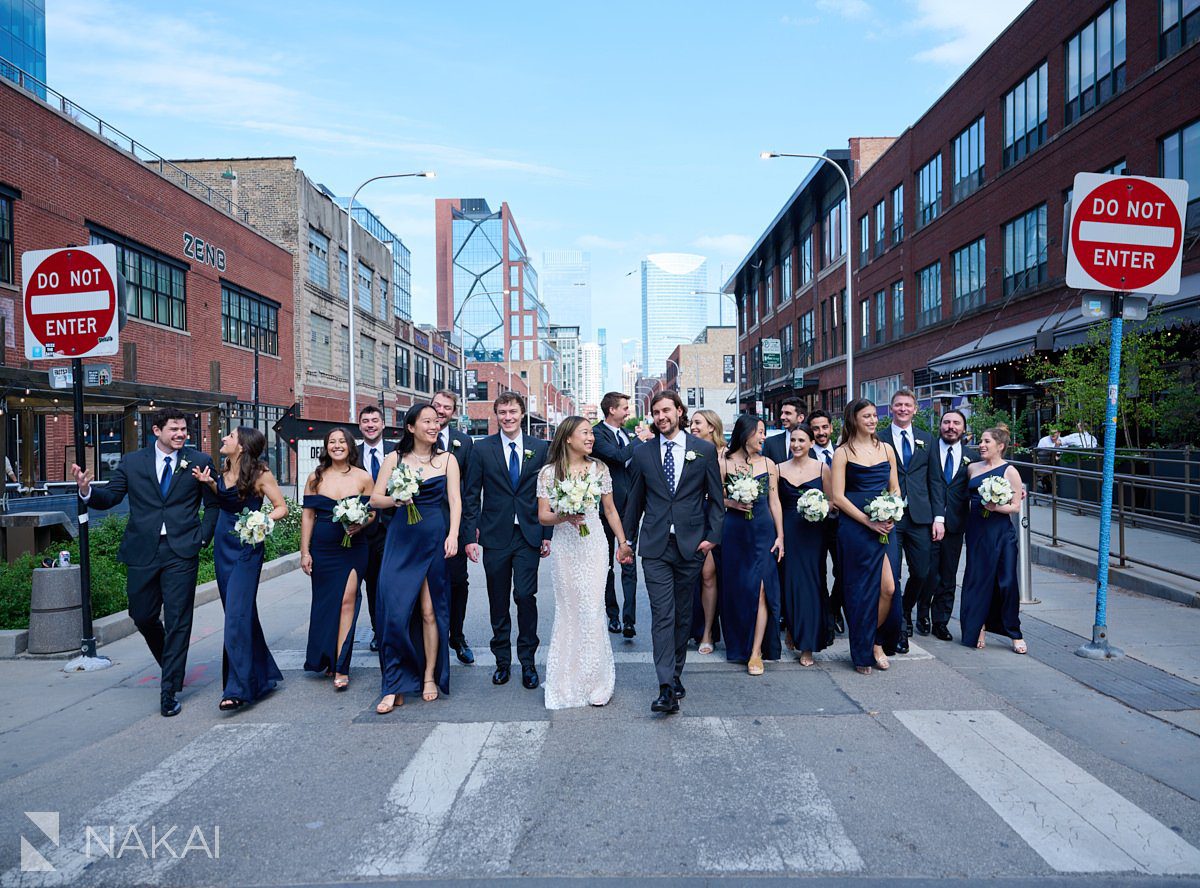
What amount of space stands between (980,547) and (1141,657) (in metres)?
1.49

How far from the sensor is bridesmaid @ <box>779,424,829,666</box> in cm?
713

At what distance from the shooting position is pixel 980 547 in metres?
7.71

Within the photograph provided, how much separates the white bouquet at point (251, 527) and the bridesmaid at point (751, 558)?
3.56m

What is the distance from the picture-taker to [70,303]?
761cm

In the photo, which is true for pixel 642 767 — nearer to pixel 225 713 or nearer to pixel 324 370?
pixel 225 713

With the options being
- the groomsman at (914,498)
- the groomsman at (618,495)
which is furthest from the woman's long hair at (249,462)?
the groomsman at (914,498)

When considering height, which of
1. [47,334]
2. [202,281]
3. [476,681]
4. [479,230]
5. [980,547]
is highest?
[479,230]

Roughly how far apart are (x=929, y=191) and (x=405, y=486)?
31348 millimetres

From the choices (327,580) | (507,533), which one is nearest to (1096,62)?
(507,533)

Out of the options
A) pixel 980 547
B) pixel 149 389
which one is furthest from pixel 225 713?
pixel 149 389

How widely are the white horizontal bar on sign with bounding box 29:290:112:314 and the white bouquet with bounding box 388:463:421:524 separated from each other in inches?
139

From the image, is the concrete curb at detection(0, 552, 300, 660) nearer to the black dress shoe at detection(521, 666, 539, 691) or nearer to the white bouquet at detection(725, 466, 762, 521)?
the black dress shoe at detection(521, 666, 539, 691)

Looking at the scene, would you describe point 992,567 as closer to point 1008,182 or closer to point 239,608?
point 239,608

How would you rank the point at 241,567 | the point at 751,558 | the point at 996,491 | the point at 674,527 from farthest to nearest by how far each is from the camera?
the point at 996,491 < the point at 751,558 < the point at 241,567 < the point at 674,527
